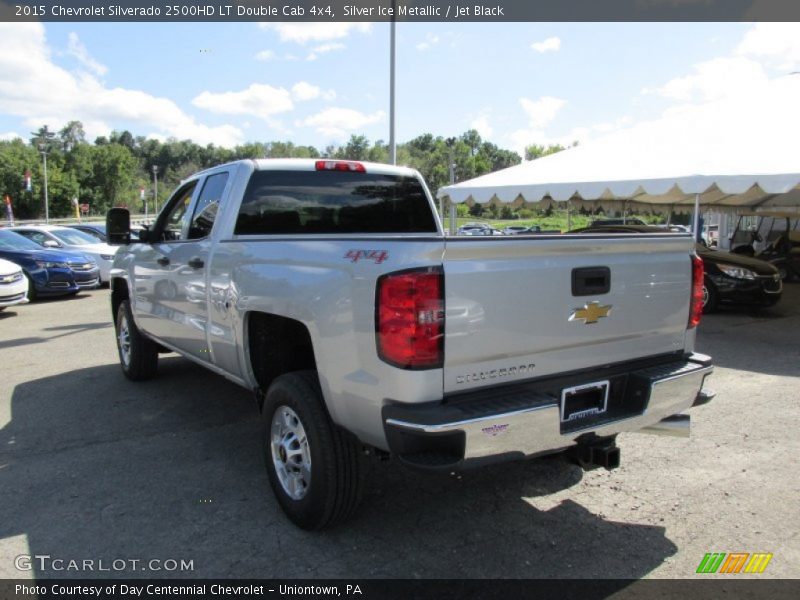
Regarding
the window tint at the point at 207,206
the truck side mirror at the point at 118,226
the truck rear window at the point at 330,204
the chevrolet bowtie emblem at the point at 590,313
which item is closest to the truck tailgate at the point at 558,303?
the chevrolet bowtie emblem at the point at 590,313

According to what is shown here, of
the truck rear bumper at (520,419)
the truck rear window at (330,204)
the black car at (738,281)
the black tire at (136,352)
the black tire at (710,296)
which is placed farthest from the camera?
the black tire at (710,296)

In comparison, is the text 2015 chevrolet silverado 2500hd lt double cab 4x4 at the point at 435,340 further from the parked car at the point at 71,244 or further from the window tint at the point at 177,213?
the parked car at the point at 71,244

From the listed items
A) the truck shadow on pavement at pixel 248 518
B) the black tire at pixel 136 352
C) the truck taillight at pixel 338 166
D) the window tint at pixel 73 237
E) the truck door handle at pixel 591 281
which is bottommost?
the truck shadow on pavement at pixel 248 518

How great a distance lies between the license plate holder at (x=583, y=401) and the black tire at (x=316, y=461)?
104cm

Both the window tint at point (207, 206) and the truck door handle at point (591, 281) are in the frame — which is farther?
the window tint at point (207, 206)

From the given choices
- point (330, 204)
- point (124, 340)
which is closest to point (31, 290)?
point (124, 340)

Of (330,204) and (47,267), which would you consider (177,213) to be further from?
(47,267)

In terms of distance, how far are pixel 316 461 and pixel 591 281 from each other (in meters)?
1.61

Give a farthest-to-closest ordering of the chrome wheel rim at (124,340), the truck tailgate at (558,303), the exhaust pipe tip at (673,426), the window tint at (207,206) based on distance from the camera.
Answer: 1. the chrome wheel rim at (124,340)
2. the window tint at (207,206)
3. the exhaust pipe tip at (673,426)
4. the truck tailgate at (558,303)

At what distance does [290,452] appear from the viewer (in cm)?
326

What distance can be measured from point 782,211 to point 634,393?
17.7 m

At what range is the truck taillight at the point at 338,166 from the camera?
14.4 feet

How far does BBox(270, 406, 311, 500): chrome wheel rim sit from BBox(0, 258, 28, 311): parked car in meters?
9.82

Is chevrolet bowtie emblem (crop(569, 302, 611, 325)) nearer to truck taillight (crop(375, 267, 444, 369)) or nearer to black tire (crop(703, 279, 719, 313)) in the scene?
truck taillight (crop(375, 267, 444, 369))
